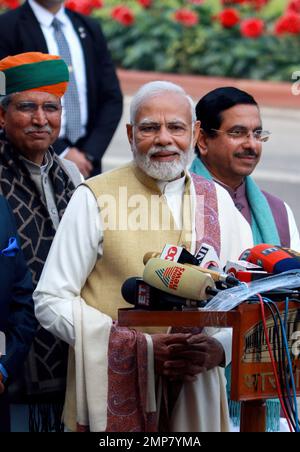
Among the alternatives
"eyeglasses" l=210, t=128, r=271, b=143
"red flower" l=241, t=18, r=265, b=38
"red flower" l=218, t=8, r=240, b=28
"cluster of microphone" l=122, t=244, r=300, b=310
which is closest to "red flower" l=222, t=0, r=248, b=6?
"red flower" l=218, t=8, r=240, b=28

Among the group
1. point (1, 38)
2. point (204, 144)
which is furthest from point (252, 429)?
point (1, 38)

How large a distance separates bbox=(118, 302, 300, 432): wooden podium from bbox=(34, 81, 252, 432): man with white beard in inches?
17.1

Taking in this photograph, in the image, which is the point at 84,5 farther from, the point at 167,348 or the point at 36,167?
the point at 167,348

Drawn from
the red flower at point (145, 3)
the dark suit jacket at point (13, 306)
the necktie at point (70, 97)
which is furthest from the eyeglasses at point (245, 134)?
the red flower at point (145, 3)

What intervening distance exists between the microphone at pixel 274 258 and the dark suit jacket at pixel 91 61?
2939 millimetres

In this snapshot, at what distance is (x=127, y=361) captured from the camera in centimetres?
449

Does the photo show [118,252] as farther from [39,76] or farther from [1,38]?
[1,38]

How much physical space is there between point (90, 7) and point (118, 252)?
10.7 meters

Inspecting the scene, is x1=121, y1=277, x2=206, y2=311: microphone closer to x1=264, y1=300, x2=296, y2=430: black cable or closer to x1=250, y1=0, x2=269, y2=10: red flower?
x1=264, y1=300, x2=296, y2=430: black cable

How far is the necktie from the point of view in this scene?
24.2ft

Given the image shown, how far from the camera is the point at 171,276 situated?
4.04 meters

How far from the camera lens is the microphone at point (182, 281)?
401 cm

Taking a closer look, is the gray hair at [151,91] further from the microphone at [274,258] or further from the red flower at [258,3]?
the red flower at [258,3]

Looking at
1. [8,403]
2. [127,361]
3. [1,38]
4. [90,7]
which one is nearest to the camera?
[127,361]
